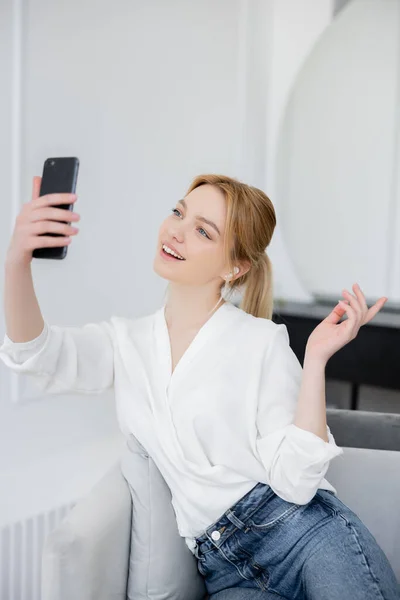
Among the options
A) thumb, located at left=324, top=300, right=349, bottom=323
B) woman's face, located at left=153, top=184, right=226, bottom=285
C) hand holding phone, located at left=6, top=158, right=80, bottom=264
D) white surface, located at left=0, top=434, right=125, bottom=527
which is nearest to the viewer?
hand holding phone, located at left=6, top=158, right=80, bottom=264

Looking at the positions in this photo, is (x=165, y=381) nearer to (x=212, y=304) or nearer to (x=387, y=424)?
(x=212, y=304)

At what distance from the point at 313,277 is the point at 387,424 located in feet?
6.65

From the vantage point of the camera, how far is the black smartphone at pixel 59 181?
129 cm

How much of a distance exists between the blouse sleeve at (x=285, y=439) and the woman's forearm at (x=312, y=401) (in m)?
0.02

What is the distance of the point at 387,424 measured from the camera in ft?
6.89

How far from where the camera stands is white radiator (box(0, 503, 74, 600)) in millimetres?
2064

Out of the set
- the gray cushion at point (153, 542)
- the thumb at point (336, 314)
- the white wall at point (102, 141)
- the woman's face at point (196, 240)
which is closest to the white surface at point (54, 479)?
the white wall at point (102, 141)

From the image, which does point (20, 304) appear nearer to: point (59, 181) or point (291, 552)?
point (59, 181)

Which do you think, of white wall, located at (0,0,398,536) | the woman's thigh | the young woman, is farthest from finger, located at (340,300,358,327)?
white wall, located at (0,0,398,536)

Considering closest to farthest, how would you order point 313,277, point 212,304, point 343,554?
point 343,554
point 212,304
point 313,277

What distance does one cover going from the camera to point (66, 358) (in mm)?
1486

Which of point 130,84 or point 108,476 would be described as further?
point 130,84

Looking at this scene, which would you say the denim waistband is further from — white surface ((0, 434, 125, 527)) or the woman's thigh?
white surface ((0, 434, 125, 527))

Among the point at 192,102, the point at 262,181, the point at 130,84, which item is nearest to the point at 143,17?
the point at 130,84
